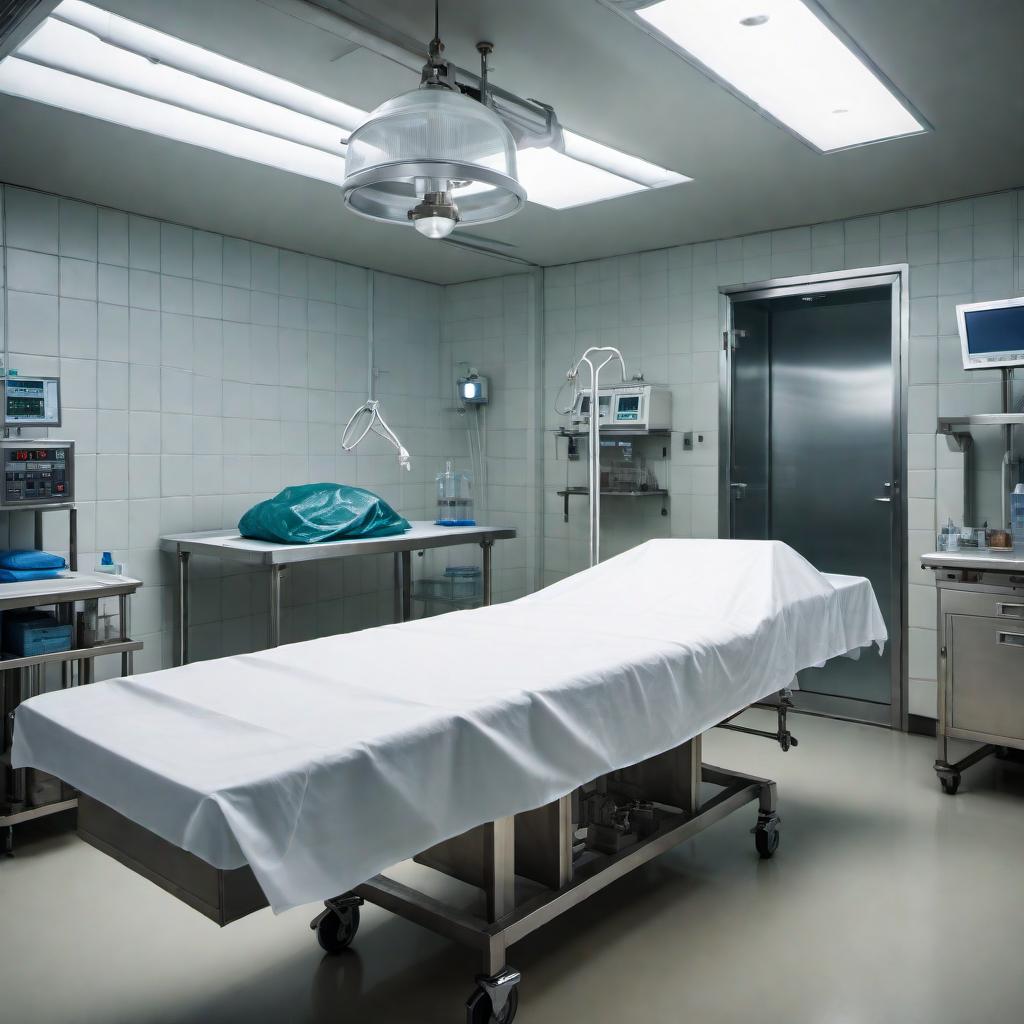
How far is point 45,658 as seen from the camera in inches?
126

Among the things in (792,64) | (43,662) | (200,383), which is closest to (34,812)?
(43,662)

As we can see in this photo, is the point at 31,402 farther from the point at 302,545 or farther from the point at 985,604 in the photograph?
the point at 985,604

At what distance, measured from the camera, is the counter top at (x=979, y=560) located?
3.45 metres

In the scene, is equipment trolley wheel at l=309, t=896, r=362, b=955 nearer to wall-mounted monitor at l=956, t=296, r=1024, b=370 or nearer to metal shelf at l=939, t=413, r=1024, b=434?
metal shelf at l=939, t=413, r=1024, b=434

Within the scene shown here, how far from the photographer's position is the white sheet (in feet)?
4.92

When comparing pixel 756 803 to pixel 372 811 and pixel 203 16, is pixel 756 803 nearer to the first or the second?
pixel 372 811

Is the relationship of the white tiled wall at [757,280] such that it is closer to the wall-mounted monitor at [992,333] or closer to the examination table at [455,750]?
the wall-mounted monitor at [992,333]

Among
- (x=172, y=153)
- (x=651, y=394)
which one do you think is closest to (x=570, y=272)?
(x=651, y=394)

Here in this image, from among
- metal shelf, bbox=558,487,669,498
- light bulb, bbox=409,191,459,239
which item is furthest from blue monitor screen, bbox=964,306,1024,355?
light bulb, bbox=409,191,459,239

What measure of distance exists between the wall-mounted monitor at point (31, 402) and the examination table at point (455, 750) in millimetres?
1910

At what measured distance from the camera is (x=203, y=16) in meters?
2.41

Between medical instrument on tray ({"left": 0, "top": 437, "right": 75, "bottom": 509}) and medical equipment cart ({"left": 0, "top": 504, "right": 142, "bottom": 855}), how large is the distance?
56 millimetres

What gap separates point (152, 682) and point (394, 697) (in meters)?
0.56

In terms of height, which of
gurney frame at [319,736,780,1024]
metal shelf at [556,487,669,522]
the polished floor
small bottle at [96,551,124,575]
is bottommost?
the polished floor
